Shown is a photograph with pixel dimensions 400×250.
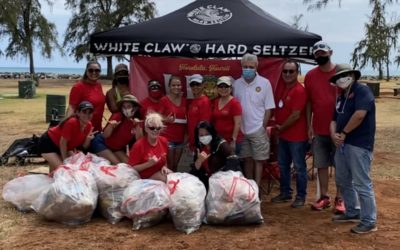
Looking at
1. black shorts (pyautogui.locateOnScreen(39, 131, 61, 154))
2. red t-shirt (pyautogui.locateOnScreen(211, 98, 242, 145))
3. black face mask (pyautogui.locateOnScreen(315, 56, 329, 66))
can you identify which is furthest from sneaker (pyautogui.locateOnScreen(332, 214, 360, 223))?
black shorts (pyautogui.locateOnScreen(39, 131, 61, 154))

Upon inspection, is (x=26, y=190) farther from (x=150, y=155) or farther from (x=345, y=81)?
(x=345, y=81)

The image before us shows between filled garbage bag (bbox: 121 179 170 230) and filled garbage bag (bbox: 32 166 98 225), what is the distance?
412mm

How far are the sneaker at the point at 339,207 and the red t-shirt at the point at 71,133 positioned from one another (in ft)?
10.5

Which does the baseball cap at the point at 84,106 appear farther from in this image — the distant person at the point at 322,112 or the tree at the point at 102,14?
the tree at the point at 102,14

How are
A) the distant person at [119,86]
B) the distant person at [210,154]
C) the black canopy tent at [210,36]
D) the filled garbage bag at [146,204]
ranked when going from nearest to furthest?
the filled garbage bag at [146,204] < the distant person at [210,154] < the black canopy tent at [210,36] < the distant person at [119,86]

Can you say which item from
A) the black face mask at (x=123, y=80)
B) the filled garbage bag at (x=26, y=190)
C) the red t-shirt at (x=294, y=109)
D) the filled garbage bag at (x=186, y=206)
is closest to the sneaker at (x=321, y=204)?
the red t-shirt at (x=294, y=109)

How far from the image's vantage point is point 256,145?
21.5ft

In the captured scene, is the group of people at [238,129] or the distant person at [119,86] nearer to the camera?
the group of people at [238,129]

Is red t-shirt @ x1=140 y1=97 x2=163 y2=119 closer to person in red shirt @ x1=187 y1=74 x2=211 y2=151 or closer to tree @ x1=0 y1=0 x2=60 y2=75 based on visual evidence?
person in red shirt @ x1=187 y1=74 x2=211 y2=151

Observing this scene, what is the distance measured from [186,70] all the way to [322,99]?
2.27 m

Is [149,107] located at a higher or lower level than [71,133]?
higher

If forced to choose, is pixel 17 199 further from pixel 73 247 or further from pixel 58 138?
pixel 73 247

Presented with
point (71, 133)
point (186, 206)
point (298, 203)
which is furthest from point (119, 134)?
point (298, 203)

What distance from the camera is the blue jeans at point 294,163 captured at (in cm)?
639
